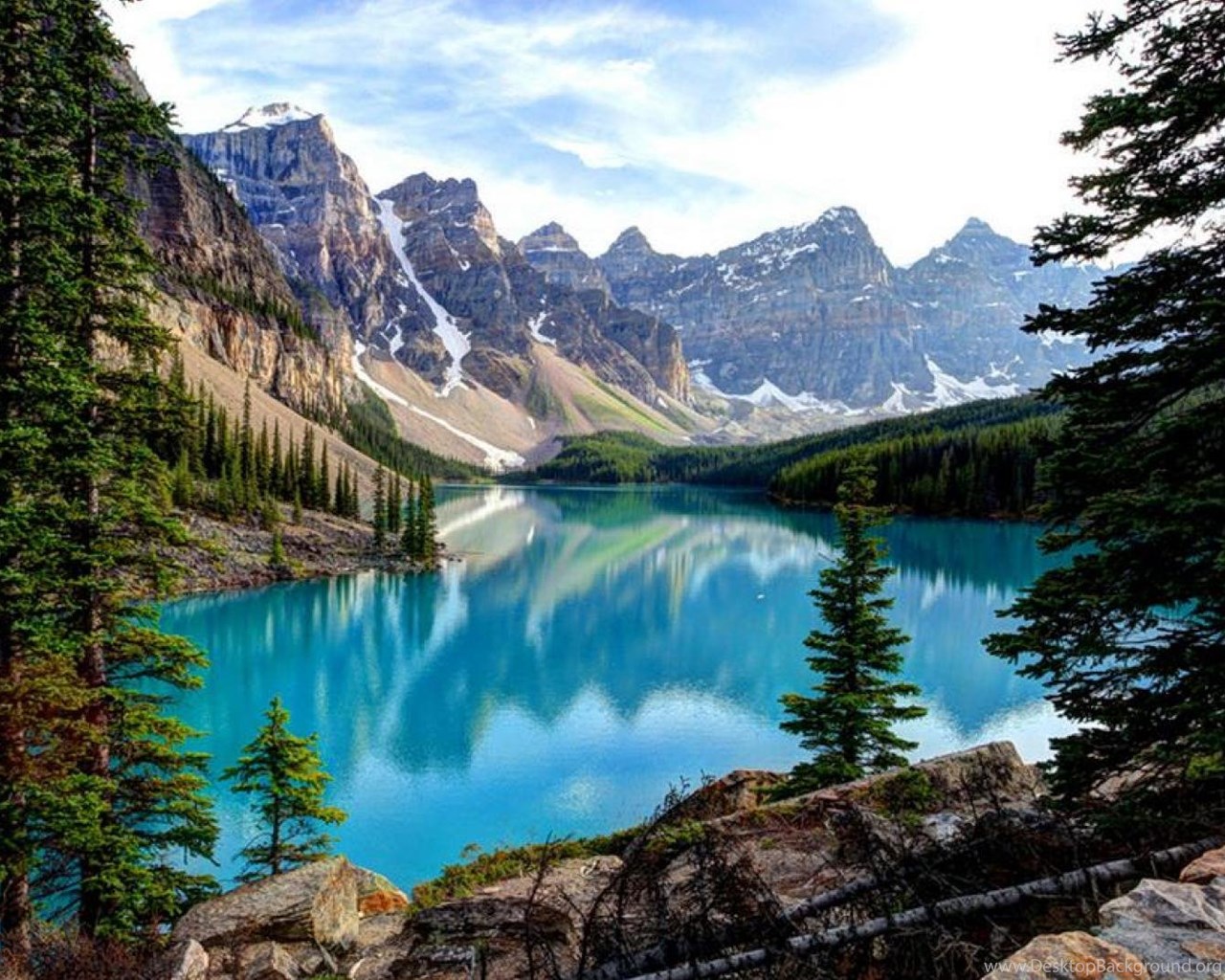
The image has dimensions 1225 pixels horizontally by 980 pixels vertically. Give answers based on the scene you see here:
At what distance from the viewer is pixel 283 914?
9.53 meters

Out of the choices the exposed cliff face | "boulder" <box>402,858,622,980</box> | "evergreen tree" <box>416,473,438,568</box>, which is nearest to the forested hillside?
"evergreen tree" <box>416,473,438,568</box>

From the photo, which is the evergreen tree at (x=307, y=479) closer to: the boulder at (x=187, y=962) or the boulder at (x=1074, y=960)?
the boulder at (x=187, y=962)

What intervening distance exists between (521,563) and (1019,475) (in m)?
79.6

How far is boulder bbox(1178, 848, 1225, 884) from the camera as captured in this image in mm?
4539

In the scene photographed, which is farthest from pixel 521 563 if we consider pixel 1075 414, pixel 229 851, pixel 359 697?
pixel 1075 414

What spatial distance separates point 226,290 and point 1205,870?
599ft

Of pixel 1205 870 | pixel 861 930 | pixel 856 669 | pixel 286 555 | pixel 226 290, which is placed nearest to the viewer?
pixel 861 930

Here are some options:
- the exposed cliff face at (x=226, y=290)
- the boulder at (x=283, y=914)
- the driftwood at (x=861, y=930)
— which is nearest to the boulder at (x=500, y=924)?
the boulder at (x=283, y=914)

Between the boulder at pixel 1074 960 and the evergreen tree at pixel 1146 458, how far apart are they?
2.98 m

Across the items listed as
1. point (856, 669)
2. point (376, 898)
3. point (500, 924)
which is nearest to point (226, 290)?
point (376, 898)

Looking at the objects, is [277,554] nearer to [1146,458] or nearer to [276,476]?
[276,476]

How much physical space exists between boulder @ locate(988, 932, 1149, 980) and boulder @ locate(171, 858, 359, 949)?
30.2 ft

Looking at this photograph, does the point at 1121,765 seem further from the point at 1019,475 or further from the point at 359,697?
the point at 1019,475

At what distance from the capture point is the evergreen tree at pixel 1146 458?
6.45 m
